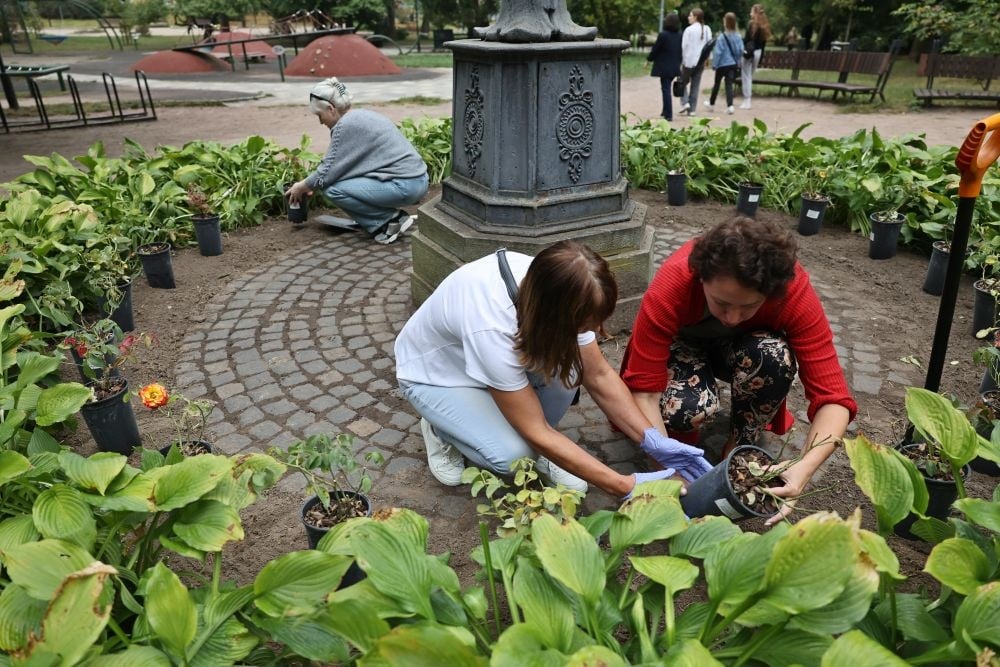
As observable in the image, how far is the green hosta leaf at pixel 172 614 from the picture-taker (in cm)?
151

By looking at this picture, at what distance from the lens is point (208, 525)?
72.0 inches

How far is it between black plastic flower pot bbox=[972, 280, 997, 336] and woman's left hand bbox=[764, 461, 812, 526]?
87.8 inches

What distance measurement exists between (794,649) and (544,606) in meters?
0.54

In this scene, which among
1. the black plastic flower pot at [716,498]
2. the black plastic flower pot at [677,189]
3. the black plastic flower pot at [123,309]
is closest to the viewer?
the black plastic flower pot at [716,498]

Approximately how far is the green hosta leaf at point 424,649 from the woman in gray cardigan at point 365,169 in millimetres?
4170

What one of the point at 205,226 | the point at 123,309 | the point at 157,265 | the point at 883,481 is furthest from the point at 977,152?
the point at 205,226

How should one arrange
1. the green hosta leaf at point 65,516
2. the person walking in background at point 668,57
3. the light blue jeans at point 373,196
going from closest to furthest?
the green hosta leaf at point 65,516
the light blue jeans at point 373,196
the person walking in background at point 668,57

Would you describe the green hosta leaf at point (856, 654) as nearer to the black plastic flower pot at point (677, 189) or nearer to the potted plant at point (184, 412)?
the potted plant at point (184, 412)

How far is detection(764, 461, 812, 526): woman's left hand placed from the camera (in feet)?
6.49

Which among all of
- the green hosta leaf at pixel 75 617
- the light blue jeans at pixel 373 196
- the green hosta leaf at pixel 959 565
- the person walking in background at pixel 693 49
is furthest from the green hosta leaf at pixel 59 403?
the person walking in background at pixel 693 49

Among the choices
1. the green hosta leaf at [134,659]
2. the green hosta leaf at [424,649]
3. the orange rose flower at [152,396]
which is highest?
the green hosta leaf at [424,649]

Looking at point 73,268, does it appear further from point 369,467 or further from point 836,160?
point 836,160

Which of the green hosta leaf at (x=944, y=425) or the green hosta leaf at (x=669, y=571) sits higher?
the green hosta leaf at (x=944, y=425)

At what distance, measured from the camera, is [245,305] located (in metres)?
4.26
